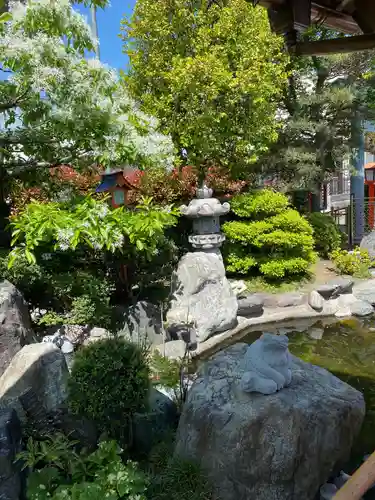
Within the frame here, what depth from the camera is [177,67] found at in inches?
307

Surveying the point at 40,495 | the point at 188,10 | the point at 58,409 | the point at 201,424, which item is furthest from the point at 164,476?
the point at 188,10

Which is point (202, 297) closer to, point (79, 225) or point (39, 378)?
point (79, 225)

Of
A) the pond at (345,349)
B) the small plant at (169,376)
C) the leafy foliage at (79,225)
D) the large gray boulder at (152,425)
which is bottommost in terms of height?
the pond at (345,349)

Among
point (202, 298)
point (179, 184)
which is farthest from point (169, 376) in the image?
point (179, 184)

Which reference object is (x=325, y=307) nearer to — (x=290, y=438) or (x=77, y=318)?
(x=77, y=318)

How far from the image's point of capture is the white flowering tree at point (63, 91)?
3.73 metres

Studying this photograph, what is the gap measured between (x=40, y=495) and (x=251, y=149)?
7769 millimetres

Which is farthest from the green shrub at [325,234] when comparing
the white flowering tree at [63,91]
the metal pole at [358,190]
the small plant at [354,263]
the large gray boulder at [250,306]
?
the white flowering tree at [63,91]

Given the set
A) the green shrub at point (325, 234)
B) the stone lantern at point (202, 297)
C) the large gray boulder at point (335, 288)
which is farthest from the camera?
the green shrub at point (325, 234)

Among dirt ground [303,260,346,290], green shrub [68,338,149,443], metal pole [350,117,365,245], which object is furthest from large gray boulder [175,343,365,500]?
metal pole [350,117,365,245]

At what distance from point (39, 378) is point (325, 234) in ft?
26.0

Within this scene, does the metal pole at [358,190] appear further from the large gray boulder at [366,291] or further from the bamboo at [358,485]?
the bamboo at [358,485]

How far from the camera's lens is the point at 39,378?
3846mm

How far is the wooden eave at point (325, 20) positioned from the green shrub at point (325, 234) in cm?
671
